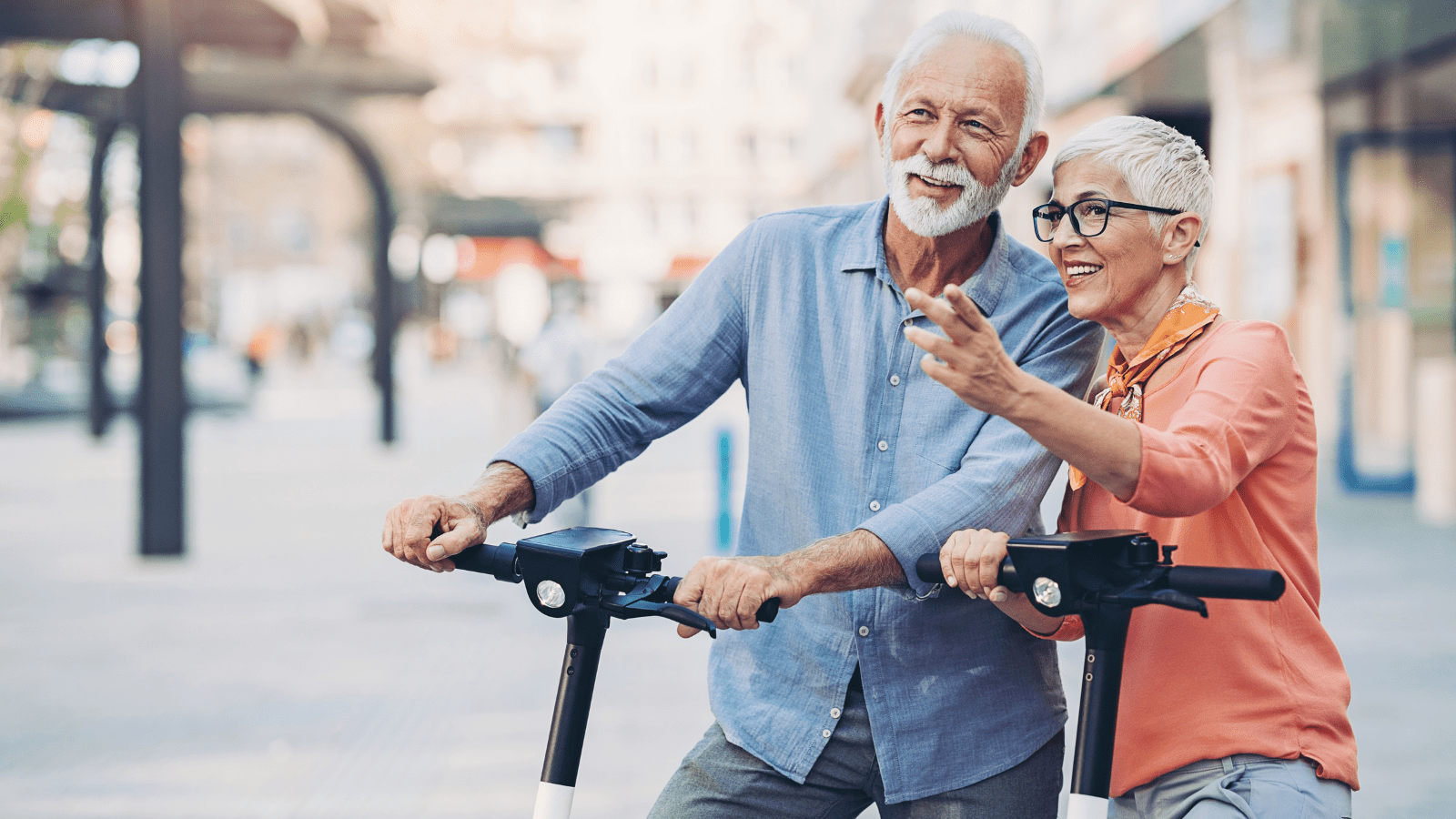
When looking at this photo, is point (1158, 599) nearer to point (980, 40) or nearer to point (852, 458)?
point (852, 458)

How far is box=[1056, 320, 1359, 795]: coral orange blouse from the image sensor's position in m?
1.88

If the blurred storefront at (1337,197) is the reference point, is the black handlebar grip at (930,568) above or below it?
below

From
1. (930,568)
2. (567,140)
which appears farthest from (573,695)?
(567,140)

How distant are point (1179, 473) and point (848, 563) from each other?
46 centimetres

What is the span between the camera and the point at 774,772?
222 centimetres

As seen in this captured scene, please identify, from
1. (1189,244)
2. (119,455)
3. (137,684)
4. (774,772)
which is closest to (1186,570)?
(1189,244)

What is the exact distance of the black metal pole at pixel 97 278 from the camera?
64.3ft

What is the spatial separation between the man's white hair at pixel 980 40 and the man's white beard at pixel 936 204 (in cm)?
7

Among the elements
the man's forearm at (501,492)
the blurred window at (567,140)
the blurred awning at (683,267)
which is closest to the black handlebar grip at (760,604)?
the man's forearm at (501,492)

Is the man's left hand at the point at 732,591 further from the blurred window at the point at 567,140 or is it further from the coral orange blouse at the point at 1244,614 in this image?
the blurred window at the point at 567,140

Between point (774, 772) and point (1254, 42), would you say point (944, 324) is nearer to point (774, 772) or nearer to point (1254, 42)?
point (774, 772)

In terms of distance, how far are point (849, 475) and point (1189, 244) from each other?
23.8 inches

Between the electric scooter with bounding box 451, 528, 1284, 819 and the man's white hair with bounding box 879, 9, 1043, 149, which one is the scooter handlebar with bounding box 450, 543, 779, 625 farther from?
the man's white hair with bounding box 879, 9, 1043, 149

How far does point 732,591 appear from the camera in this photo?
1.87 metres
